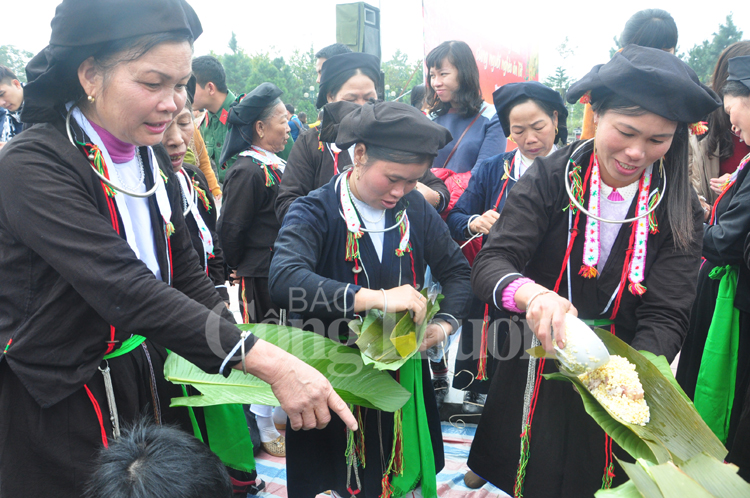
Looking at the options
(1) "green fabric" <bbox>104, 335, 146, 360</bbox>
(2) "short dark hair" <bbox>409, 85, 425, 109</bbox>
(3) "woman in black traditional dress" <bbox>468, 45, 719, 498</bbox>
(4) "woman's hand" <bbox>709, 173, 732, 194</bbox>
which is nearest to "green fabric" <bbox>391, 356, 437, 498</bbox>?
(3) "woman in black traditional dress" <bbox>468, 45, 719, 498</bbox>

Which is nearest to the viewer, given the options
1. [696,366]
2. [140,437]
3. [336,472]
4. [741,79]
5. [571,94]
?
[140,437]

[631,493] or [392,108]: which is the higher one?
[392,108]

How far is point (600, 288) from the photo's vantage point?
1.75 metres

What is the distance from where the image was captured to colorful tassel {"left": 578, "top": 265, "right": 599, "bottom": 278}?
1.73 metres

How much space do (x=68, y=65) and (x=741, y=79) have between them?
8.20 ft

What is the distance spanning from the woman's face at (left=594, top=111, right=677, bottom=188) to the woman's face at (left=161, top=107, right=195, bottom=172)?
1768 mm

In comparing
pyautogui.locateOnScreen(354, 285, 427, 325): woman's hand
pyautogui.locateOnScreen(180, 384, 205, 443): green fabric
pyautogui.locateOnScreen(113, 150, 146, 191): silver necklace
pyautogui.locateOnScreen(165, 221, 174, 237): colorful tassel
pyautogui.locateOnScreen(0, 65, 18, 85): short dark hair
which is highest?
pyautogui.locateOnScreen(0, 65, 18, 85): short dark hair

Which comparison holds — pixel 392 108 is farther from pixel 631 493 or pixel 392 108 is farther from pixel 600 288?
pixel 631 493

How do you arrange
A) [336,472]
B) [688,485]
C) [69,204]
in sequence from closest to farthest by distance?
[688,485]
[69,204]
[336,472]

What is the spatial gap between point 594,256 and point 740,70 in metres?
1.24

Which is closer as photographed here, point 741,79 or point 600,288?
point 600,288

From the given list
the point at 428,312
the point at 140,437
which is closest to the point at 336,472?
the point at 428,312

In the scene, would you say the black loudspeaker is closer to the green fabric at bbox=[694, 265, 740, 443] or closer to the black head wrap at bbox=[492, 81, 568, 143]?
the black head wrap at bbox=[492, 81, 568, 143]

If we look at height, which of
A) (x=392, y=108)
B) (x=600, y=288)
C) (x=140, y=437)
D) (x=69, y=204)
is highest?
(x=392, y=108)
